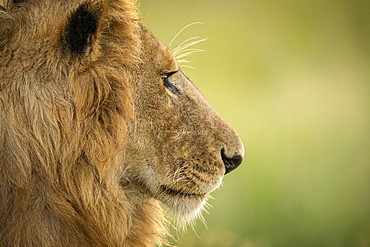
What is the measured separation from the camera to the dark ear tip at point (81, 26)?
1.54 metres

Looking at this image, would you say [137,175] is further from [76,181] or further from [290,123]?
[290,123]

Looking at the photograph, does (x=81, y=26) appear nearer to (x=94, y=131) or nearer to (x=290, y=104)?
(x=94, y=131)

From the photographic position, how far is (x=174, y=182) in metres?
1.81

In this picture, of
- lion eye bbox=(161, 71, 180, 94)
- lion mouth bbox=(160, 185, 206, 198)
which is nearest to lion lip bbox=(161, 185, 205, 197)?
lion mouth bbox=(160, 185, 206, 198)

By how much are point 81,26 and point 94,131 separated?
299mm

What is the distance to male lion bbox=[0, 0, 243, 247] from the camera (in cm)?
152

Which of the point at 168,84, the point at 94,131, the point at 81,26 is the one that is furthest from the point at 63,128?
the point at 168,84

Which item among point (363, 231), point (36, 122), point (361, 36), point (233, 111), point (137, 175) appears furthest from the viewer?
point (361, 36)

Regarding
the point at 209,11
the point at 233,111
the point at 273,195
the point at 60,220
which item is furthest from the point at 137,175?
the point at 209,11

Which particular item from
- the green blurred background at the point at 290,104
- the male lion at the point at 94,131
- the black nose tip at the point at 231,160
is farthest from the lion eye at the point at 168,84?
the green blurred background at the point at 290,104

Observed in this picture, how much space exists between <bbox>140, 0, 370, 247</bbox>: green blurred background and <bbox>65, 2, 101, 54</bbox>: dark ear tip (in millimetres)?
2571

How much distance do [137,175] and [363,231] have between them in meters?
2.87

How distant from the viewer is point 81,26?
1544mm

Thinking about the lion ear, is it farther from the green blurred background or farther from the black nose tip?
the green blurred background
